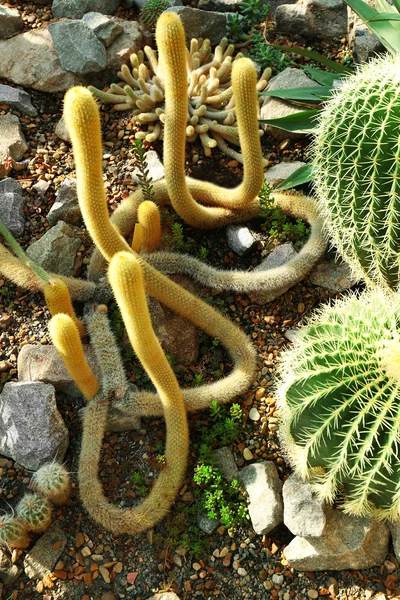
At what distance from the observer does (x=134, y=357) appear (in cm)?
321

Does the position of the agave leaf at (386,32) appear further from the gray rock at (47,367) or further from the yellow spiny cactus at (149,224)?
the gray rock at (47,367)

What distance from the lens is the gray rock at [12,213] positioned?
11.7ft

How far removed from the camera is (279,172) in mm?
3730

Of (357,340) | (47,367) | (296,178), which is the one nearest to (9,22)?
(296,178)

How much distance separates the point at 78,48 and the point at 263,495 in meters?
2.79

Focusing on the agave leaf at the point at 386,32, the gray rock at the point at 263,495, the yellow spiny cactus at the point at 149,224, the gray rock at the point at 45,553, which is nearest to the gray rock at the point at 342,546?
the gray rock at the point at 263,495

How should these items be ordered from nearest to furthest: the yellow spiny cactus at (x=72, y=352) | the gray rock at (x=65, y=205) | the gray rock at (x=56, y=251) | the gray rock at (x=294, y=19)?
the yellow spiny cactus at (x=72, y=352) < the gray rock at (x=56, y=251) < the gray rock at (x=65, y=205) < the gray rock at (x=294, y=19)

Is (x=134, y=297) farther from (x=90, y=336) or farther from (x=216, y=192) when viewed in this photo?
(x=216, y=192)

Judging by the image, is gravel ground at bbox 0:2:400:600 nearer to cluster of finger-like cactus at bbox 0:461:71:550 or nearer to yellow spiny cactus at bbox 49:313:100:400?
cluster of finger-like cactus at bbox 0:461:71:550

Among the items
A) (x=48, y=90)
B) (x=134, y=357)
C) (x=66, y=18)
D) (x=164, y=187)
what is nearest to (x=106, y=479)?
(x=134, y=357)

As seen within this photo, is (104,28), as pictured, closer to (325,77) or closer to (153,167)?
(153,167)

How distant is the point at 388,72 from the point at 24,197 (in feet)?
6.44

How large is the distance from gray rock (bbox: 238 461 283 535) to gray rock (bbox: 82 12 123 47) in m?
2.74

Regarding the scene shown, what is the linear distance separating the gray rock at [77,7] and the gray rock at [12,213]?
1.54 metres
